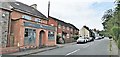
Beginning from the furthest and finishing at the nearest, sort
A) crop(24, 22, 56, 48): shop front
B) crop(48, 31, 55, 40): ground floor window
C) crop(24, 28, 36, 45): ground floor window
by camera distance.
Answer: crop(48, 31, 55, 40): ground floor window, crop(24, 22, 56, 48): shop front, crop(24, 28, 36, 45): ground floor window

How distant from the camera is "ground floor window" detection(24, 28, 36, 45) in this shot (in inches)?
987

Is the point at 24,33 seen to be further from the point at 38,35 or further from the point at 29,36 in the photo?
the point at 38,35

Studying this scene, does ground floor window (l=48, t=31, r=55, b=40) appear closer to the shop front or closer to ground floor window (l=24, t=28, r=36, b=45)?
the shop front

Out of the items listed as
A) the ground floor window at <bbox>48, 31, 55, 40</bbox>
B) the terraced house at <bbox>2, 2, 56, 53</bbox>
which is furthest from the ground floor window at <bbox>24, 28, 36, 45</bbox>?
the ground floor window at <bbox>48, 31, 55, 40</bbox>

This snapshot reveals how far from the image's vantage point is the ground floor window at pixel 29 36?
25.1 m

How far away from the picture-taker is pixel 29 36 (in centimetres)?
2589

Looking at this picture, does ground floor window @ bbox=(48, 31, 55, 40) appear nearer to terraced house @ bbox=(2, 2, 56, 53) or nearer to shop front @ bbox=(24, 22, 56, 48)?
shop front @ bbox=(24, 22, 56, 48)

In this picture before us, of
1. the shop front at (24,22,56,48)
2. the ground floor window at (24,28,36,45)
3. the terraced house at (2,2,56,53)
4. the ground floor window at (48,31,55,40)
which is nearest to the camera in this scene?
the terraced house at (2,2,56,53)

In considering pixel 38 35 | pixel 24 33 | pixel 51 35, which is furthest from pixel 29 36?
pixel 51 35

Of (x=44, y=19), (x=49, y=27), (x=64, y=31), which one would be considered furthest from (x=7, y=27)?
(x=64, y=31)

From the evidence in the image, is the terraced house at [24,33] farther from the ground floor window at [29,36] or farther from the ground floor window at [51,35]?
the ground floor window at [51,35]

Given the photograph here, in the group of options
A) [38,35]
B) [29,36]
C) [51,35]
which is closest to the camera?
[29,36]

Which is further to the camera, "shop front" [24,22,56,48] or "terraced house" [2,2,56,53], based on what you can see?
"shop front" [24,22,56,48]

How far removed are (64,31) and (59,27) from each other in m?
3.79
